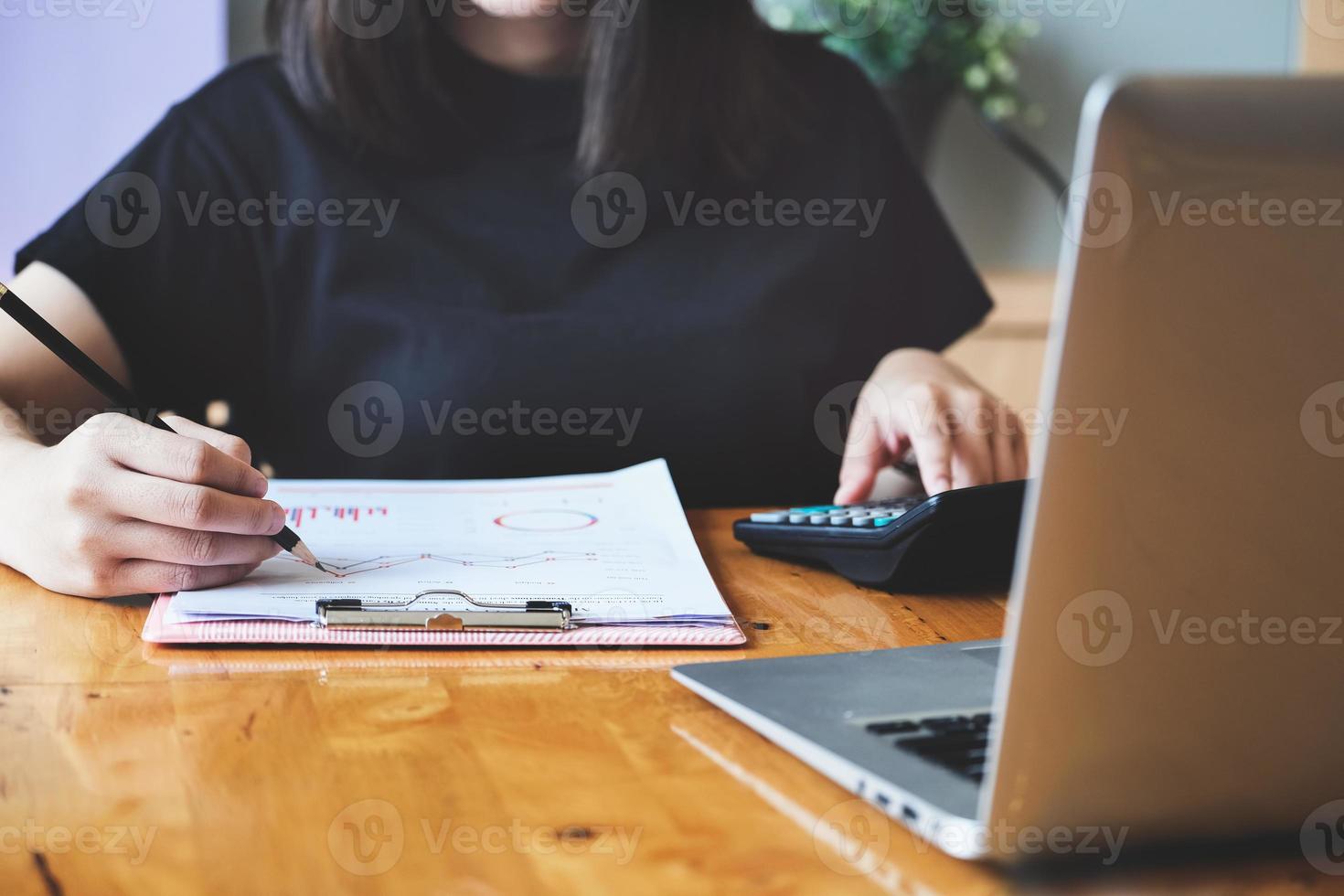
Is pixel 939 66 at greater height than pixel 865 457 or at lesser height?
greater

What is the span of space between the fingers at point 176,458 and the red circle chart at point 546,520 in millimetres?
177

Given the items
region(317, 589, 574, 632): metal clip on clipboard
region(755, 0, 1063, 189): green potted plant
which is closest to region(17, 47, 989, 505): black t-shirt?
region(317, 589, 574, 632): metal clip on clipboard

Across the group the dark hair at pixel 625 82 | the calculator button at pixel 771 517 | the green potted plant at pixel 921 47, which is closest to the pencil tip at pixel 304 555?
the calculator button at pixel 771 517

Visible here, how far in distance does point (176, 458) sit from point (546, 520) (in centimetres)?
24

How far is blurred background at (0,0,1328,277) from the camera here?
1.66 m

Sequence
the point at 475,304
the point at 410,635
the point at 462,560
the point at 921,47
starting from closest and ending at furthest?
1. the point at 410,635
2. the point at 462,560
3. the point at 475,304
4. the point at 921,47

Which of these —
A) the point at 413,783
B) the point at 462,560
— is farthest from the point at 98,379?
the point at 413,783

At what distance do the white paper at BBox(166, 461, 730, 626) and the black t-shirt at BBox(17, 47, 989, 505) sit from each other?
0.22 m

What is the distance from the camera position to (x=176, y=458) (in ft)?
1.99

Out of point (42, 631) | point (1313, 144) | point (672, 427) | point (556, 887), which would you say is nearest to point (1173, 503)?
point (1313, 144)

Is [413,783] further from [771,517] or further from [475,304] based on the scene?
[475,304]

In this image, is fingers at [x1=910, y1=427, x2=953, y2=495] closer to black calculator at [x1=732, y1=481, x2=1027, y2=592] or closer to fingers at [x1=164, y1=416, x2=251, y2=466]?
black calculator at [x1=732, y1=481, x2=1027, y2=592]

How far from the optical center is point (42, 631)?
1.92 ft

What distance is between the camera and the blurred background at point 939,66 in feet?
5.44
